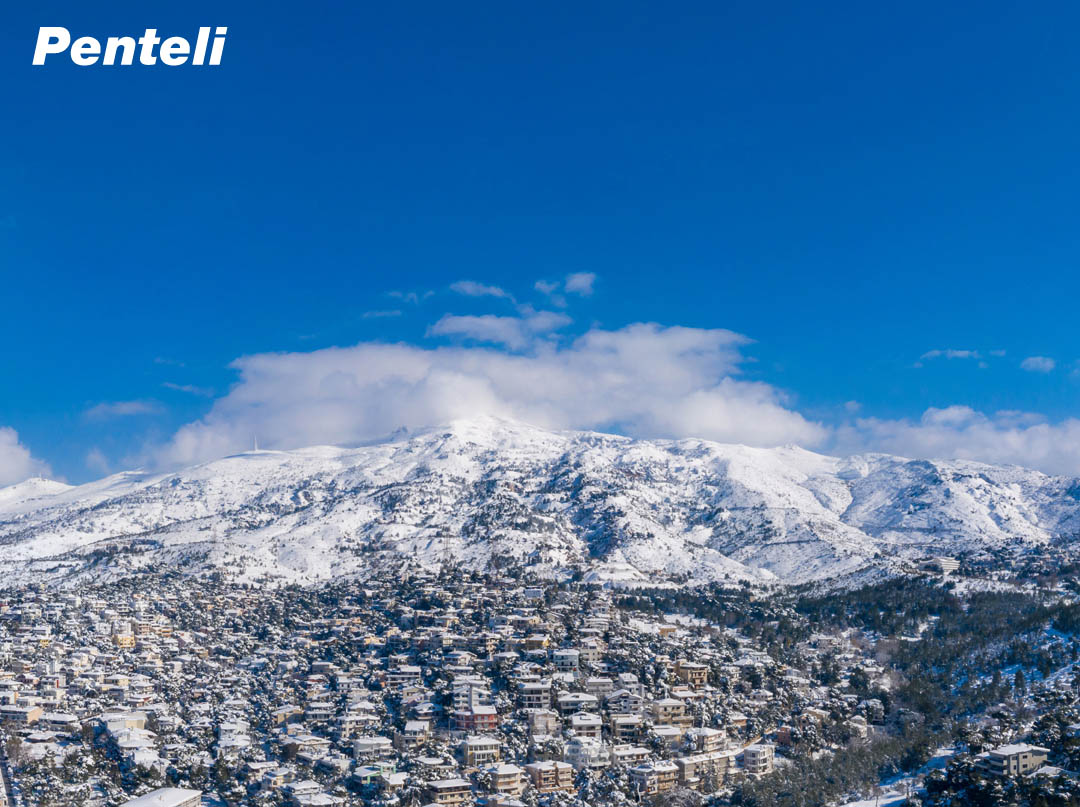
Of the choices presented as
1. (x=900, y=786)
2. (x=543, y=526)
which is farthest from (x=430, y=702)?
(x=543, y=526)

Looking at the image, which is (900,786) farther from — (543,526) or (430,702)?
(543,526)

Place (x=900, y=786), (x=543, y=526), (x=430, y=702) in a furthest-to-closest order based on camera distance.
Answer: (x=543, y=526), (x=430, y=702), (x=900, y=786)

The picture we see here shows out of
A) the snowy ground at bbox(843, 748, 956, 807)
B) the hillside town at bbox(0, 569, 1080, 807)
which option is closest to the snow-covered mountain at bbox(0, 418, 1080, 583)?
the hillside town at bbox(0, 569, 1080, 807)

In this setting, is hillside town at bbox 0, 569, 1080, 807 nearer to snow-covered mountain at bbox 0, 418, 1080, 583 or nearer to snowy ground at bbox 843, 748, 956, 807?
snowy ground at bbox 843, 748, 956, 807

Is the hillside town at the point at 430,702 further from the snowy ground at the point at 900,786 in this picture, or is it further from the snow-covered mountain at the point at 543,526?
the snow-covered mountain at the point at 543,526

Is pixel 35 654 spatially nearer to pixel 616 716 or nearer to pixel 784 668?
pixel 616 716

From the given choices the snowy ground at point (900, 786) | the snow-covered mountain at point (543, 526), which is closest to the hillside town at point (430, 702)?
the snowy ground at point (900, 786)
